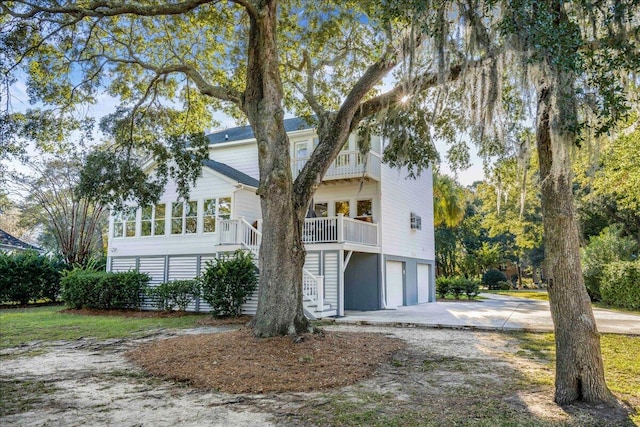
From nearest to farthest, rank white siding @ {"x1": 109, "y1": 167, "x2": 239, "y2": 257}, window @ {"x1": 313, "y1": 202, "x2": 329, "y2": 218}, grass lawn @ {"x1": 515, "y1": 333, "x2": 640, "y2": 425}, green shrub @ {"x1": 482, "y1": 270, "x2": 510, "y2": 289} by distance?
grass lawn @ {"x1": 515, "y1": 333, "x2": 640, "y2": 425} < white siding @ {"x1": 109, "y1": 167, "x2": 239, "y2": 257} < window @ {"x1": 313, "y1": 202, "x2": 329, "y2": 218} < green shrub @ {"x1": 482, "y1": 270, "x2": 510, "y2": 289}

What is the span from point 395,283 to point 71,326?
11.1m

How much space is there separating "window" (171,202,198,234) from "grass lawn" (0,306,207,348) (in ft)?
12.7

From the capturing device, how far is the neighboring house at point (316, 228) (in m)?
14.1

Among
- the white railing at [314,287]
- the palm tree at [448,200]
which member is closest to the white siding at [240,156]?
the white railing at [314,287]

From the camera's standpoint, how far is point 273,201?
7.98 metres

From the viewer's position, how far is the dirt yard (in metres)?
4.00

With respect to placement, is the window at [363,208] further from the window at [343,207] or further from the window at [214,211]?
the window at [214,211]

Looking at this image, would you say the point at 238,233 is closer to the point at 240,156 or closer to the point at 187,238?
the point at 187,238

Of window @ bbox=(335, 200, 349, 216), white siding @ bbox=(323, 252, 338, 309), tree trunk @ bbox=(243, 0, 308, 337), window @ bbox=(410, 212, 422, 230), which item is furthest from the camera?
window @ bbox=(410, 212, 422, 230)

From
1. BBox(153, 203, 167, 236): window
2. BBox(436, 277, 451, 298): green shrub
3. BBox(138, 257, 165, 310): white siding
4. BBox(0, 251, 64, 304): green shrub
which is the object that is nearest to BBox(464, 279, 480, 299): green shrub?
BBox(436, 277, 451, 298): green shrub

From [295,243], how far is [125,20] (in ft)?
25.3

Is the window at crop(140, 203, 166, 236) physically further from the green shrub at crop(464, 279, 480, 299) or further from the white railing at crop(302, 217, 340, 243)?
the green shrub at crop(464, 279, 480, 299)

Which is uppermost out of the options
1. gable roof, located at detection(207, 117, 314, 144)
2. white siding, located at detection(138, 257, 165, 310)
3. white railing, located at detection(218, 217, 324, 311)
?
gable roof, located at detection(207, 117, 314, 144)

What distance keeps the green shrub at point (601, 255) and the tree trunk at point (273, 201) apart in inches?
584
